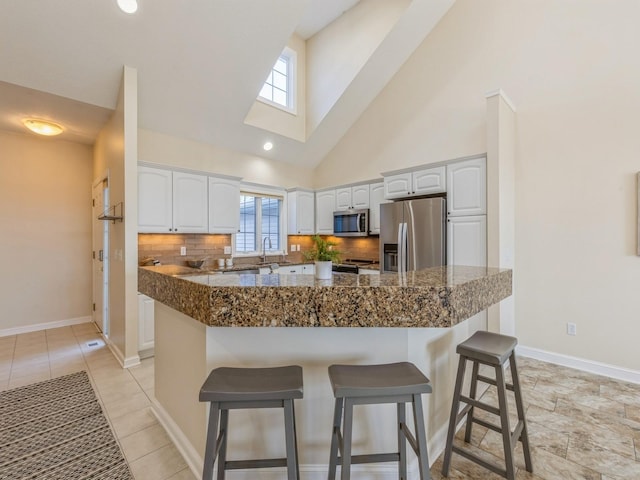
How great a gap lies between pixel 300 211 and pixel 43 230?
3982 mm

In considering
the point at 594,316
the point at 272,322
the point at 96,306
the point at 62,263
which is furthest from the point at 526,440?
the point at 62,263

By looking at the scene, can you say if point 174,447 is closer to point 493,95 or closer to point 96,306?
point 96,306

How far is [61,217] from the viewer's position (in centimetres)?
476

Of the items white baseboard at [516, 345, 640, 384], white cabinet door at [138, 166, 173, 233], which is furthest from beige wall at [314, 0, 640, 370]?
white cabinet door at [138, 166, 173, 233]

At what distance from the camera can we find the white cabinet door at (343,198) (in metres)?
5.24

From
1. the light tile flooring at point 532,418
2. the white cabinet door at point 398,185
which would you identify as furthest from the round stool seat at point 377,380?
the white cabinet door at point 398,185

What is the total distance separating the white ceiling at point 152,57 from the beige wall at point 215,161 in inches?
6.0

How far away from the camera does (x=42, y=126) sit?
3676mm

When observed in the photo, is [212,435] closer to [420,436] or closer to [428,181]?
[420,436]

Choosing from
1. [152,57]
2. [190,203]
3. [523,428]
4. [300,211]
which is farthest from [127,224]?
[523,428]

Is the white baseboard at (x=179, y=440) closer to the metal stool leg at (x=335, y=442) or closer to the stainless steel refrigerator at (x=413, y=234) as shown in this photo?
the metal stool leg at (x=335, y=442)

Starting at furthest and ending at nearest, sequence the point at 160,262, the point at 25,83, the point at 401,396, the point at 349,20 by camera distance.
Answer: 1. the point at 349,20
2. the point at 160,262
3. the point at 25,83
4. the point at 401,396

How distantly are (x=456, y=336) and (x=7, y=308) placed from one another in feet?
19.2

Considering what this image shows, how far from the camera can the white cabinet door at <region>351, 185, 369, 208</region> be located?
16.3 feet
